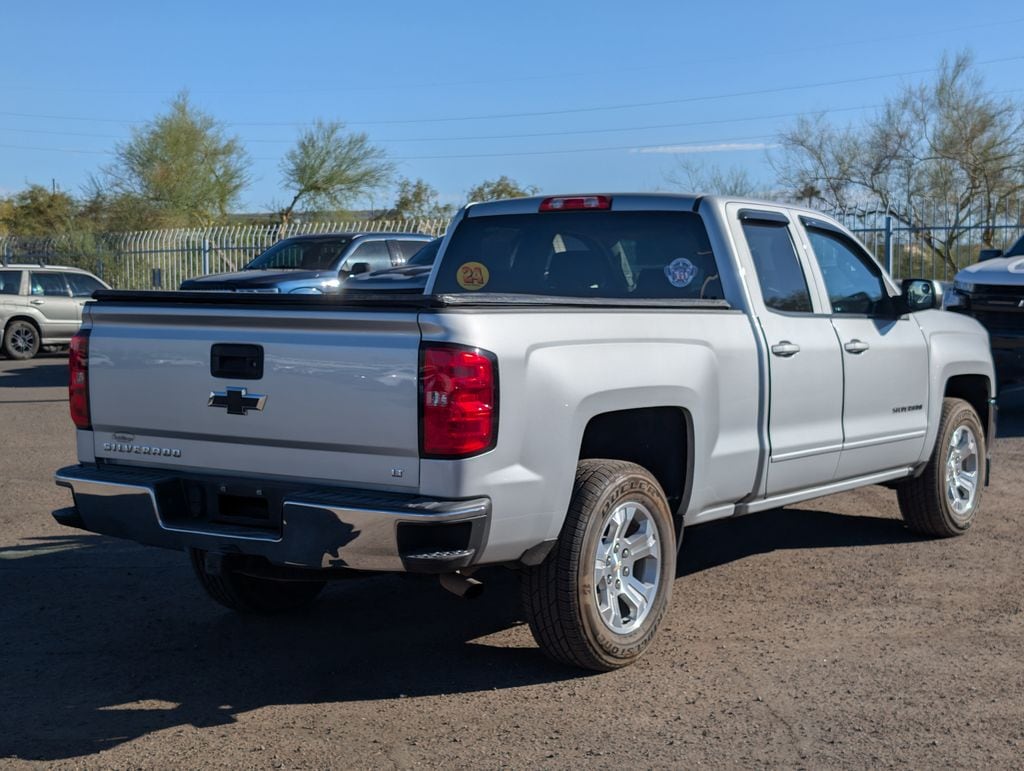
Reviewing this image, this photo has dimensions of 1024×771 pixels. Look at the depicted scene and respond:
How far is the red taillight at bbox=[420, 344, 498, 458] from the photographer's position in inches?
171

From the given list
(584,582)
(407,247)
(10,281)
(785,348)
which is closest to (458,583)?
(584,582)

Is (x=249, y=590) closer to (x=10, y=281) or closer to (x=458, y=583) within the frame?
(x=458, y=583)

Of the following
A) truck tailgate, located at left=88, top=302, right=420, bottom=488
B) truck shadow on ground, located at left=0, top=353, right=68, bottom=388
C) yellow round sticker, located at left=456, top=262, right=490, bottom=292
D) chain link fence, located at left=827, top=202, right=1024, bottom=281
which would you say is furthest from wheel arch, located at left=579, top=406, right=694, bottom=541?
chain link fence, located at left=827, top=202, right=1024, bottom=281

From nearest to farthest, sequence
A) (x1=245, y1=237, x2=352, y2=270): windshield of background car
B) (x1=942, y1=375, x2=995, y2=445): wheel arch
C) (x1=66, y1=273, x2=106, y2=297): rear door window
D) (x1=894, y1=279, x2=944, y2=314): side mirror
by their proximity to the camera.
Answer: (x1=894, y1=279, x2=944, y2=314): side mirror, (x1=942, y1=375, x2=995, y2=445): wheel arch, (x1=245, y1=237, x2=352, y2=270): windshield of background car, (x1=66, y1=273, x2=106, y2=297): rear door window

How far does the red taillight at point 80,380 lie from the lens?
5180 millimetres

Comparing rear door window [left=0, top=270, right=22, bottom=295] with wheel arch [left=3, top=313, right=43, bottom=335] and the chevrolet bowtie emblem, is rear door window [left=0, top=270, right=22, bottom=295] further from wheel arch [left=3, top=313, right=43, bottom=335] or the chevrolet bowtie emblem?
the chevrolet bowtie emblem

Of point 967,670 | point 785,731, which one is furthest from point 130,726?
point 967,670

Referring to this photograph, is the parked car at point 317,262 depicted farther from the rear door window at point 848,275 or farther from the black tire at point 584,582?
the black tire at point 584,582

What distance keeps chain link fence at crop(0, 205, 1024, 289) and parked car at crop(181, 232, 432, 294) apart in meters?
4.13

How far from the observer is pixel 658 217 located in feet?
20.5

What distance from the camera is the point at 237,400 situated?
4.74 m

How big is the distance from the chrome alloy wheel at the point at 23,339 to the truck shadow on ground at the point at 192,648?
15426 millimetres

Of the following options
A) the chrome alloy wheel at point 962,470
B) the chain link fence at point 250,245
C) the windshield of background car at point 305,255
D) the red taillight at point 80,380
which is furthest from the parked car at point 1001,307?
the red taillight at point 80,380

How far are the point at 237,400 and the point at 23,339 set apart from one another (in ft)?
60.8
